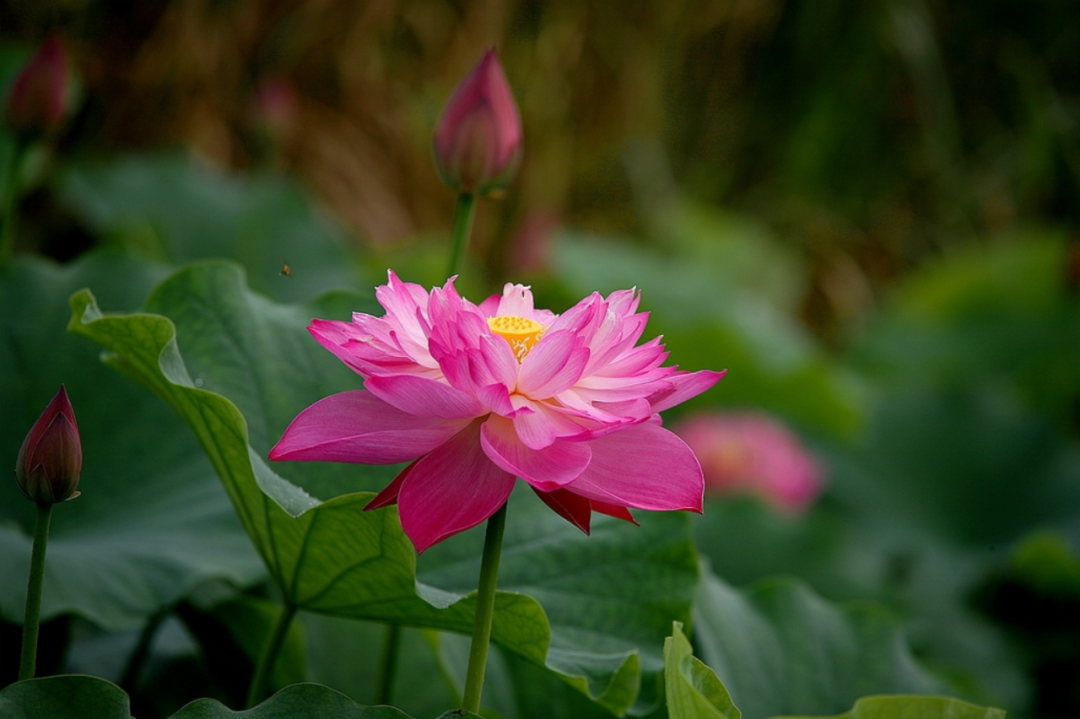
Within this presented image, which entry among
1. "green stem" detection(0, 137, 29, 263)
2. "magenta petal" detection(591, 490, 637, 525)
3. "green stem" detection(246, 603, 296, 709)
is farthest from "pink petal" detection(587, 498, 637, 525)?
"green stem" detection(0, 137, 29, 263)

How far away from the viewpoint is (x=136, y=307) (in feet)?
2.80

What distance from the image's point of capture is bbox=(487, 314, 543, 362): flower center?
492 mm

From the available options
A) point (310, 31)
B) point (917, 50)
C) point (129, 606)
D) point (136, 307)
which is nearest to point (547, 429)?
point (129, 606)

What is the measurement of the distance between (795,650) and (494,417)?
45 cm

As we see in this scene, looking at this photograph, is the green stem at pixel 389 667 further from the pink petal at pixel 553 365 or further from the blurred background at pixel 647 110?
the blurred background at pixel 647 110

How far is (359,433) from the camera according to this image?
0.43 m

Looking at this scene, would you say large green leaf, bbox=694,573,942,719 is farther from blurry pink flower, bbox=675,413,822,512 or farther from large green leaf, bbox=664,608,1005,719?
blurry pink flower, bbox=675,413,822,512

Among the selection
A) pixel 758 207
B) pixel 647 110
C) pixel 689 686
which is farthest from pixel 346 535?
pixel 758 207

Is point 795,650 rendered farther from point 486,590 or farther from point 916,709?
point 486,590

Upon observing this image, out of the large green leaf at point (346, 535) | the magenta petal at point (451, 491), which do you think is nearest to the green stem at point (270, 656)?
the large green leaf at point (346, 535)

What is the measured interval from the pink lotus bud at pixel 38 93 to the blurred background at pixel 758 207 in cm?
26

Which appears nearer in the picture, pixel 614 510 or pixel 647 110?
pixel 614 510

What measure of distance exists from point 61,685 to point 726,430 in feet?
3.64

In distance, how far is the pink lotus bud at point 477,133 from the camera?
28.5 inches
